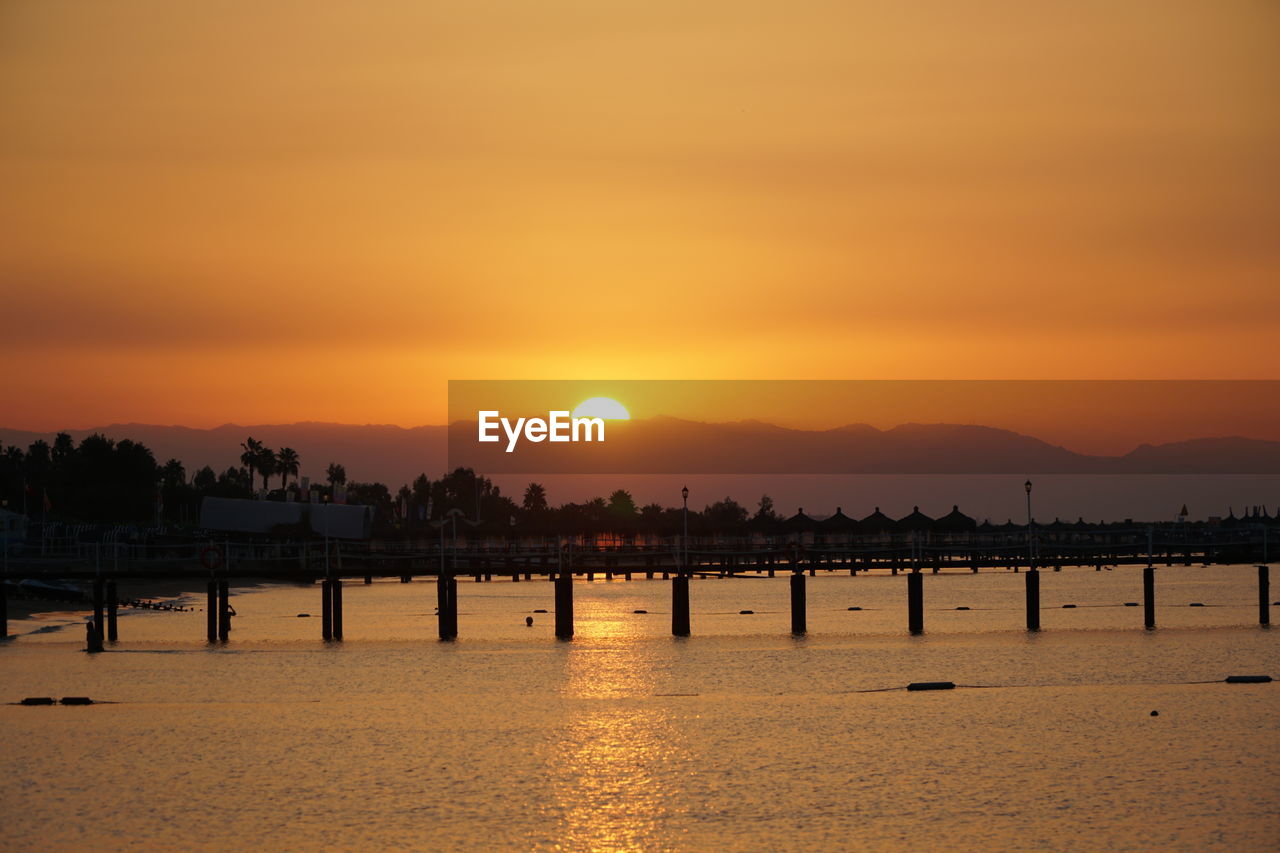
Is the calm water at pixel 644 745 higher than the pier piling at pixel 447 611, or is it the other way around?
the pier piling at pixel 447 611

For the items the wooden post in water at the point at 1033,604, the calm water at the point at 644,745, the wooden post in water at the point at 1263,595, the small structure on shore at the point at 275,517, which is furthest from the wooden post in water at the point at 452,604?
the small structure on shore at the point at 275,517

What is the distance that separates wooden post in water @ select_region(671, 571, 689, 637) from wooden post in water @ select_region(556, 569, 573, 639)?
14.6 ft

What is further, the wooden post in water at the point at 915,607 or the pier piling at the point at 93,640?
the wooden post in water at the point at 915,607

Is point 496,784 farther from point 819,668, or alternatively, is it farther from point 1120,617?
point 1120,617

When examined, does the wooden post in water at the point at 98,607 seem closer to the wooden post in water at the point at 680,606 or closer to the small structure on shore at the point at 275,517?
the wooden post in water at the point at 680,606

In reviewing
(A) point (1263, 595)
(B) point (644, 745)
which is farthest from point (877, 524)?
(B) point (644, 745)

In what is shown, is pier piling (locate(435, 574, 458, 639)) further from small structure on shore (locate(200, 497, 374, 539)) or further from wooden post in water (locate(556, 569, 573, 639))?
small structure on shore (locate(200, 497, 374, 539))

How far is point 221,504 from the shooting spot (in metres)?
167

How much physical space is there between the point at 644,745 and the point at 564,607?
92.2 feet

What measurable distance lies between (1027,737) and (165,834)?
20.2m

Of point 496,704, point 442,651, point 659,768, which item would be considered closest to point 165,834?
point 659,768

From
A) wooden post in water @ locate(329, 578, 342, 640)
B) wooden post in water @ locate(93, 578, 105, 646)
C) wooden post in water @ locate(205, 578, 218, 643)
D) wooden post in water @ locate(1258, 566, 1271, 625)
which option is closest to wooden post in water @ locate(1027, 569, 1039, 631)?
wooden post in water @ locate(1258, 566, 1271, 625)

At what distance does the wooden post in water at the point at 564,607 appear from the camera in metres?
60.5

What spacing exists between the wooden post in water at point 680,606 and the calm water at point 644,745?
3.64ft
